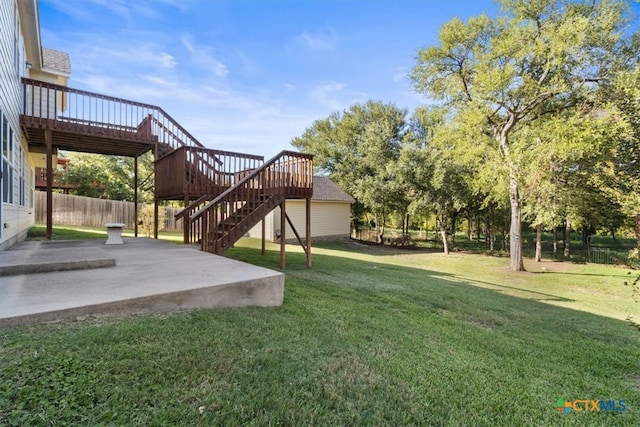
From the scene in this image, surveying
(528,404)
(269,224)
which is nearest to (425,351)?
(528,404)

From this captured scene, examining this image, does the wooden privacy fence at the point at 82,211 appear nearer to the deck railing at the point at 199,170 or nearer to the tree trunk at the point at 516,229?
the deck railing at the point at 199,170

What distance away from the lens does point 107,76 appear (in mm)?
14625

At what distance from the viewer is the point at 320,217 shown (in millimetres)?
21109

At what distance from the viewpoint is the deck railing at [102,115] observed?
8.25m

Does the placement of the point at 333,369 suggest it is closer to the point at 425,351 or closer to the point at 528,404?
the point at 425,351

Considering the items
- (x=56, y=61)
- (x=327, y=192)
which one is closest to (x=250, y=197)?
(x=56, y=61)

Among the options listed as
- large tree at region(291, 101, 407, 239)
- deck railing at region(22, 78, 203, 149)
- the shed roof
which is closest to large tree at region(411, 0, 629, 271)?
large tree at region(291, 101, 407, 239)

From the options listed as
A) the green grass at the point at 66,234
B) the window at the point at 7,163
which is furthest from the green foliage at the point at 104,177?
the window at the point at 7,163

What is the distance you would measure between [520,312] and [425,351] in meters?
3.69

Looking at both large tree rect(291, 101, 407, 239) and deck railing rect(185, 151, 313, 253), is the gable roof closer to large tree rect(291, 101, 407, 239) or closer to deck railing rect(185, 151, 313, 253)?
large tree rect(291, 101, 407, 239)

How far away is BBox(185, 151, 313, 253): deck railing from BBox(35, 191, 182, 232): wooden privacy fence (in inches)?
485

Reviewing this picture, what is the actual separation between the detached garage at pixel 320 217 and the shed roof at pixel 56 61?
35.5 feet

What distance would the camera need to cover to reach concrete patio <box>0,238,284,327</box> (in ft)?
9.16

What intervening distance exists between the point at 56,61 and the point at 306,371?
15.8m
